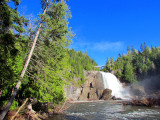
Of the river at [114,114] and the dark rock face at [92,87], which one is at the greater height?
the dark rock face at [92,87]

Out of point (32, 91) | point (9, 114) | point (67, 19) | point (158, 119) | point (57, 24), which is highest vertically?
point (67, 19)

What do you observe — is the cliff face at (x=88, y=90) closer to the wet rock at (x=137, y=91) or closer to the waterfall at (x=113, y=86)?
the waterfall at (x=113, y=86)

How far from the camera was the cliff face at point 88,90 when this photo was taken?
177 ft

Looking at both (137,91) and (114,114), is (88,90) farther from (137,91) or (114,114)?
(114,114)

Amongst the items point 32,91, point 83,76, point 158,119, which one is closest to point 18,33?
point 32,91

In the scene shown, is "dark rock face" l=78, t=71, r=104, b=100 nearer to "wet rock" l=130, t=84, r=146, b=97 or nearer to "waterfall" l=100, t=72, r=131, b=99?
"waterfall" l=100, t=72, r=131, b=99

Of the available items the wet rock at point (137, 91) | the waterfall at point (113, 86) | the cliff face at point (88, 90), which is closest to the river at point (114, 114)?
the wet rock at point (137, 91)

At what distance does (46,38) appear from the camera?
403 inches

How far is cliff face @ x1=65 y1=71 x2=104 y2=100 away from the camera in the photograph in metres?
54.0

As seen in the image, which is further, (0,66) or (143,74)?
(143,74)

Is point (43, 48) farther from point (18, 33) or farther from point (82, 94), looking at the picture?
point (82, 94)

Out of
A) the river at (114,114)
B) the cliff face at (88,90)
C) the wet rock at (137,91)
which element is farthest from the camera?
the cliff face at (88,90)

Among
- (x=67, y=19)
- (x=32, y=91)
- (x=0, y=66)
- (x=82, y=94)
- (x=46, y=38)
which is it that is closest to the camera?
(x=0, y=66)

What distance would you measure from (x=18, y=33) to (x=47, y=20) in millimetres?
2499
